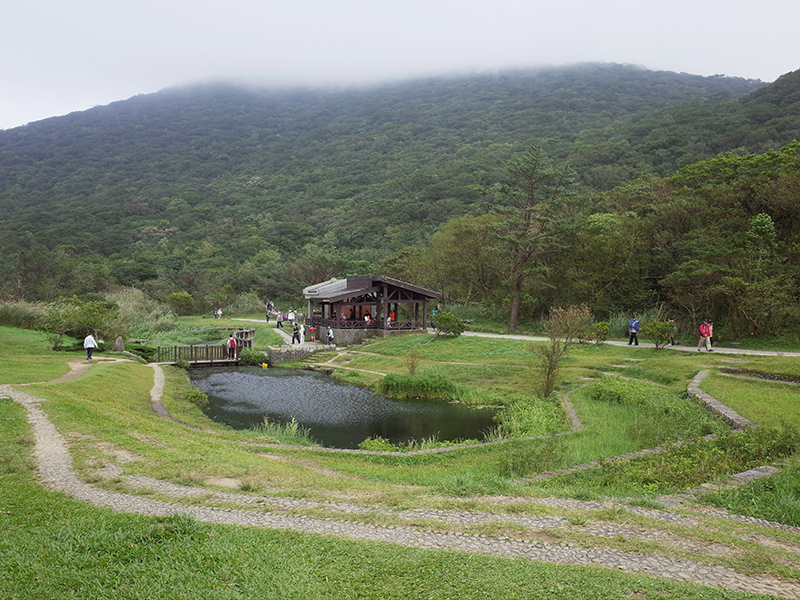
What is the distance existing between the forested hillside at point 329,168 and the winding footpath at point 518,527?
24740 millimetres

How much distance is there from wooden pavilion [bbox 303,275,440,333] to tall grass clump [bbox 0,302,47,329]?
612 inches

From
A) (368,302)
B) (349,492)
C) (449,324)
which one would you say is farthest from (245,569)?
(368,302)

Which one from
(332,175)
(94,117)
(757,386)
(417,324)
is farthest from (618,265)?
(94,117)

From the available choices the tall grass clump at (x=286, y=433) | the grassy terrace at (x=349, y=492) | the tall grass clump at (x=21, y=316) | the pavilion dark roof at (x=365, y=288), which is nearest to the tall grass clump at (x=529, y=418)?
the grassy terrace at (x=349, y=492)

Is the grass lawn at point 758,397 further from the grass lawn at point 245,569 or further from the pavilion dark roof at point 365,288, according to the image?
the pavilion dark roof at point 365,288

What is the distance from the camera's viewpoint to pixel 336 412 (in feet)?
56.3

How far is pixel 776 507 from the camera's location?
6.30 meters

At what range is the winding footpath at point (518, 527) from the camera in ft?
15.3

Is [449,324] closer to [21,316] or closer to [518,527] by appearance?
[518,527]

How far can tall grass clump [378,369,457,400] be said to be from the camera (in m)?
19.4

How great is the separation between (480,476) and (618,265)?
2468cm

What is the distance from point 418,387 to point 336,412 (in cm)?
395

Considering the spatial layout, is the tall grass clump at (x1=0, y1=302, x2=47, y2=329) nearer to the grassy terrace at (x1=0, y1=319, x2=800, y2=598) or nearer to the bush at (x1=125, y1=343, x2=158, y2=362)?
the bush at (x1=125, y1=343, x2=158, y2=362)

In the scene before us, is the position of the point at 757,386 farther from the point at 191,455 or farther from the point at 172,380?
the point at 172,380
